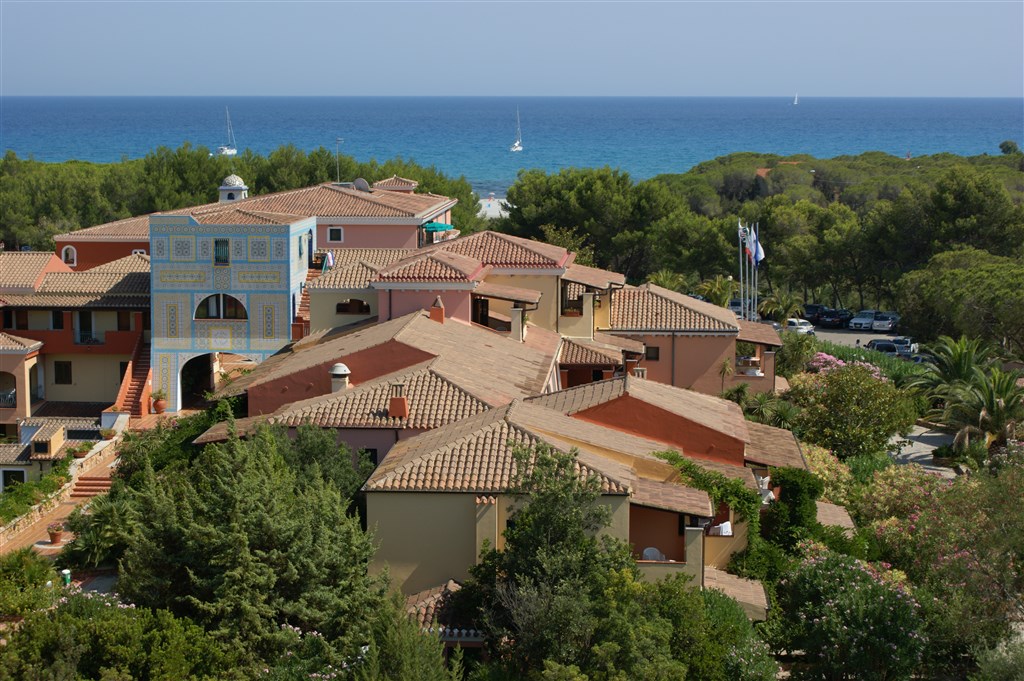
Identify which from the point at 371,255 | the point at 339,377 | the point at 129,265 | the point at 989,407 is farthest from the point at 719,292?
the point at 339,377

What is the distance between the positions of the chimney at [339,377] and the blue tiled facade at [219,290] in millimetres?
10908

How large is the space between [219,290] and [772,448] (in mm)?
18397

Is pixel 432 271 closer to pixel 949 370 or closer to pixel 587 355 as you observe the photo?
pixel 587 355

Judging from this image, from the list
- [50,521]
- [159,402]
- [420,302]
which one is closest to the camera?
[50,521]

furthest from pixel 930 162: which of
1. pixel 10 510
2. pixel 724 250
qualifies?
pixel 10 510

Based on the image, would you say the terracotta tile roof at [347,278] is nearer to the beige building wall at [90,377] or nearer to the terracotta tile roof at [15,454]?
the beige building wall at [90,377]

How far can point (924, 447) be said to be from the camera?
37188 mm

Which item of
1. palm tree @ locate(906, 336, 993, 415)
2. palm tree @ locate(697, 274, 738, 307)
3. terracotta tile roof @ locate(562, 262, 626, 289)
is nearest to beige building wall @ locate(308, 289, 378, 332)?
terracotta tile roof @ locate(562, 262, 626, 289)

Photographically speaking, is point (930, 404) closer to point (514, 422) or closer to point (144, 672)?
point (514, 422)

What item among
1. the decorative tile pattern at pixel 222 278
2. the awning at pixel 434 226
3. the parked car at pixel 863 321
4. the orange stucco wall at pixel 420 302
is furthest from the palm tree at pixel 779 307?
the decorative tile pattern at pixel 222 278

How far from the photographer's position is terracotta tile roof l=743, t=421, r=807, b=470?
26.2 meters

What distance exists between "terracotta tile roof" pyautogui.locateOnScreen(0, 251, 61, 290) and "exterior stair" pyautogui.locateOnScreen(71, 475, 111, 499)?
11.8m

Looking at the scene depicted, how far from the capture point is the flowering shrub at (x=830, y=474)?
29031 mm

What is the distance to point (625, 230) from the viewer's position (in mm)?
66875
